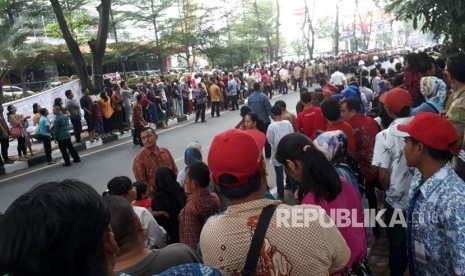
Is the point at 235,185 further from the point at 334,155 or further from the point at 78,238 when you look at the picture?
the point at 334,155

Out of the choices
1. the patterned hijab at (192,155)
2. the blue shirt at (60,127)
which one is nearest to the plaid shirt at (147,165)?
the patterned hijab at (192,155)

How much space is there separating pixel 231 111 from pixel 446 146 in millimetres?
16779

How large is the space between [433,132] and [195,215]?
1.74m

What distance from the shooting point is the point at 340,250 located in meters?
1.71

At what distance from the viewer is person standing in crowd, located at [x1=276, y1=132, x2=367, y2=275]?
7.59 ft

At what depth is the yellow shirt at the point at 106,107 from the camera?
13.4 meters

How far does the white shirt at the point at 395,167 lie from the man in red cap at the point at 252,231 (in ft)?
5.62

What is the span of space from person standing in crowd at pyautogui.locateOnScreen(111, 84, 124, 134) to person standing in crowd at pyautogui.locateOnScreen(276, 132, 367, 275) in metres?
12.2

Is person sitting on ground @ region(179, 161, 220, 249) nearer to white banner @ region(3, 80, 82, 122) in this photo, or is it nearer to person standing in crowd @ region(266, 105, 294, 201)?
person standing in crowd @ region(266, 105, 294, 201)

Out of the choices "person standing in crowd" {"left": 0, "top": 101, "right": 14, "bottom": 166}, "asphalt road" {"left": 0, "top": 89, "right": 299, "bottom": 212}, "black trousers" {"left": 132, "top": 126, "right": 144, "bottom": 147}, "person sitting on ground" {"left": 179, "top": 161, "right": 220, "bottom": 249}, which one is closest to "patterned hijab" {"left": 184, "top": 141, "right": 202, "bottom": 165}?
"person sitting on ground" {"left": 179, "top": 161, "right": 220, "bottom": 249}

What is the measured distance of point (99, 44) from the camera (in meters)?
15.2

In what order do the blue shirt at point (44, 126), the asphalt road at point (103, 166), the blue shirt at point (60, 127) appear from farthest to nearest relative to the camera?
the blue shirt at point (44, 126), the blue shirt at point (60, 127), the asphalt road at point (103, 166)

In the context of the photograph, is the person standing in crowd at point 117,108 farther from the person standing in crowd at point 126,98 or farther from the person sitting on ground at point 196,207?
the person sitting on ground at point 196,207

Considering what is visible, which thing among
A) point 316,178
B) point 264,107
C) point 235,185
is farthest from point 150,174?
point 264,107
